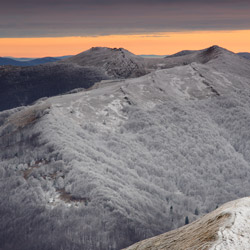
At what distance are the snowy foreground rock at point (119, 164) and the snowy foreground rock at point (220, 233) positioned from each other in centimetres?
Answer: 2426

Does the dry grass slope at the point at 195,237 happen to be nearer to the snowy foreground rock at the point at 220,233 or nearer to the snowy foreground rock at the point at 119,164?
the snowy foreground rock at the point at 220,233

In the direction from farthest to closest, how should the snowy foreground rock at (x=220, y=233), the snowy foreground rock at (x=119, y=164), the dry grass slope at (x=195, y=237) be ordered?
the snowy foreground rock at (x=119, y=164)
the dry grass slope at (x=195, y=237)
the snowy foreground rock at (x=220, y=233)

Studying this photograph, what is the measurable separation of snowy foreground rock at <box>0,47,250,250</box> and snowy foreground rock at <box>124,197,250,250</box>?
24.3m

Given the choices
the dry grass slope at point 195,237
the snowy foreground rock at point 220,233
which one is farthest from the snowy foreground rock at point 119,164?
the snowy foreground rock at point 220,233

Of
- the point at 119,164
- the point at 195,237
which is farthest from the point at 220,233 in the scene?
the point at 119,164

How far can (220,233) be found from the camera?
5301 millimetres

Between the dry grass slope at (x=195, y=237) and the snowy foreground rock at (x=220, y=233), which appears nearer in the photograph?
the snowy foreground rock at (x=220, y=233)

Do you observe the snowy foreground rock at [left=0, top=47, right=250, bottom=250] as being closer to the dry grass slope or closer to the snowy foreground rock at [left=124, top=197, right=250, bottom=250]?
the dry grass slope

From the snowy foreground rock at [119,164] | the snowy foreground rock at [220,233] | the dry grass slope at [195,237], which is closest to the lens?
the snowy foreground rock at [220,233]

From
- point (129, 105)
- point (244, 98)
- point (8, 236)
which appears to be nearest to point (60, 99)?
point (129, 105)

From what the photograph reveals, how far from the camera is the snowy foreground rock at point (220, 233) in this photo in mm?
5023

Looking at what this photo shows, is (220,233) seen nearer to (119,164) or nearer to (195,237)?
(195,237)

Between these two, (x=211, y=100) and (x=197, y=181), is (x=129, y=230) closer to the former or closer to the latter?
(x=197, y=181)

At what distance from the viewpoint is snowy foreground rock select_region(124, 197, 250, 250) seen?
502 cm
